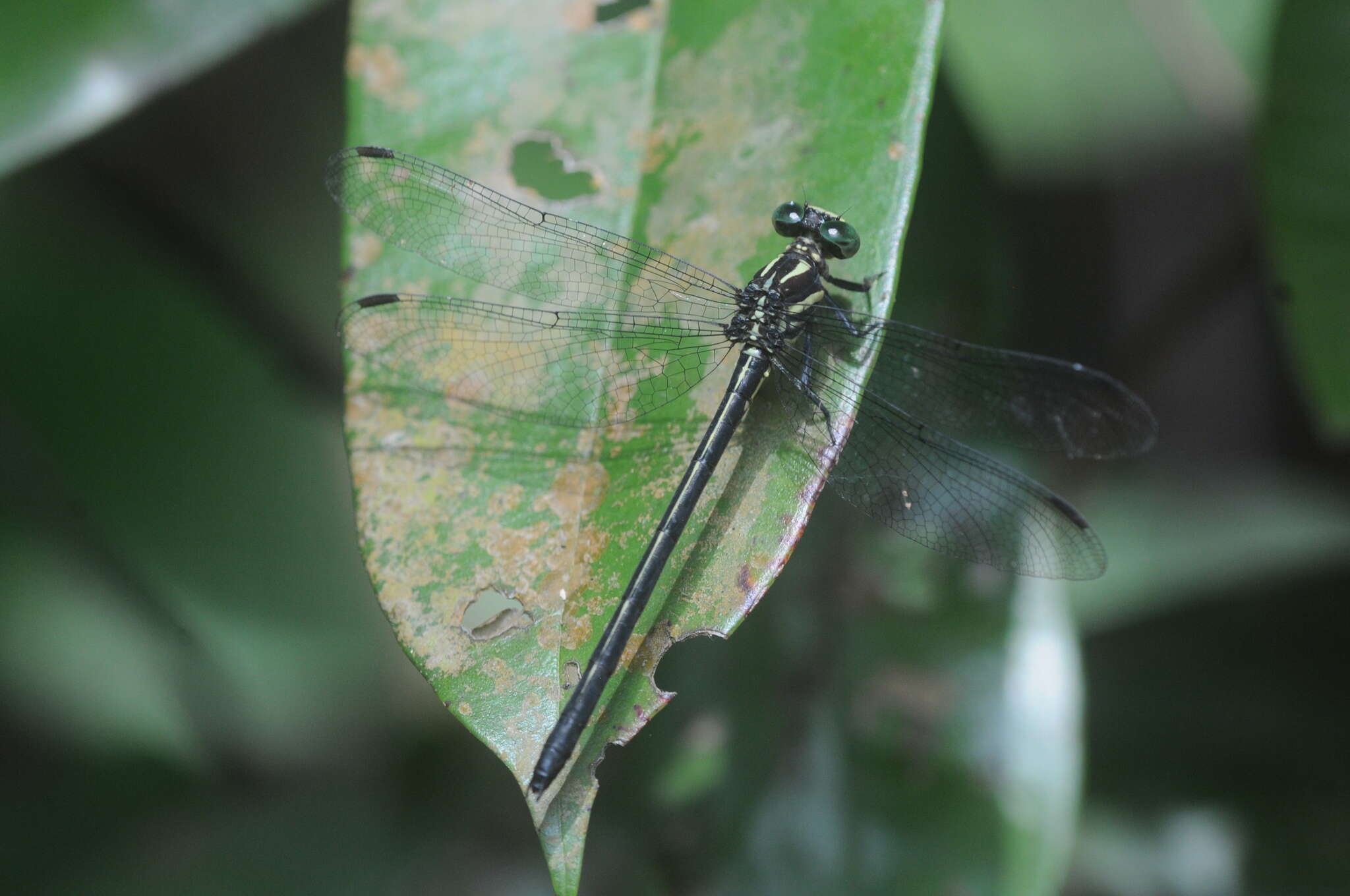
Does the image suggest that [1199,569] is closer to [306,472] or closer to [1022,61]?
[1022,61]

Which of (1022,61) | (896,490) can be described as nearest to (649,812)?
(896,490)

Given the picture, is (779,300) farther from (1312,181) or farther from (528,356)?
(1312,181)

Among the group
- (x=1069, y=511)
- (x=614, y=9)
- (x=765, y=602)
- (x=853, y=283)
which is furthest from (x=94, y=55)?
(x=1069, y=511)

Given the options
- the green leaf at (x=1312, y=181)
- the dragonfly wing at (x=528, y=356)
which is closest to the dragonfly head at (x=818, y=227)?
the dragonfly wing at (x=528, y=356)

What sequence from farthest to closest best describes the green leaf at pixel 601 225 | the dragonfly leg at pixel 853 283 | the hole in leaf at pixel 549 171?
the hole in leaf at pixel 549 171
the dragonfly leg at pixel 853 283
the green leaf at pixel 601 225

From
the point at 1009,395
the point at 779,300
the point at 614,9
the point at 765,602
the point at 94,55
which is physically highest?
the point at 614,9

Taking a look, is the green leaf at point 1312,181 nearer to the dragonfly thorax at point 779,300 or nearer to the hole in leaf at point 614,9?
the dragonfly thorax at point 779,300
